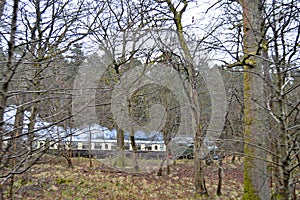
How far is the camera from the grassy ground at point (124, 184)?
6133 mm

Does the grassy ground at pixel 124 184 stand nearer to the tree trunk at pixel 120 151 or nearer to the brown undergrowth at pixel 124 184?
the brown undergrowth at pixel 124 184

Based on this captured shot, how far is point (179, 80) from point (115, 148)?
2.97 metres

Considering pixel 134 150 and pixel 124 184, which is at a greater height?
pixel 134 150

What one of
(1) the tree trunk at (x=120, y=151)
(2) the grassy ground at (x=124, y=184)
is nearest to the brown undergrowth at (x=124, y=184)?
(2) the grassy ground at (x=124, y=184)

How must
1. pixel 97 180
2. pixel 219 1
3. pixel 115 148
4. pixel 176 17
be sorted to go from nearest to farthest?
pixel 219 1 < pixel 176 17 < pixel 97 180 < pixel 115 148

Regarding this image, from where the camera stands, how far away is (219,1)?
166 inches

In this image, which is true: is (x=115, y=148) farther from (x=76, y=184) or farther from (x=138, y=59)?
(x=138, y=59)

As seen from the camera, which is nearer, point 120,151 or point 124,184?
point 124,184

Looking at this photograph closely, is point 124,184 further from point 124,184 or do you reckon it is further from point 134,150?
point 134,150

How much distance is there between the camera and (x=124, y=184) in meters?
7.29

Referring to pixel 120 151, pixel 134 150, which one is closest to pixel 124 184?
pixel 134 150

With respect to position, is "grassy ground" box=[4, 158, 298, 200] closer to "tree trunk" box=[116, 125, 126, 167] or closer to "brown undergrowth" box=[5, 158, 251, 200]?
"brown undergrowth" box=[5, 158, 251, 200]

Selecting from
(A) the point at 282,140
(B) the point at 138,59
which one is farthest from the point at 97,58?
(A) the point at 282,140

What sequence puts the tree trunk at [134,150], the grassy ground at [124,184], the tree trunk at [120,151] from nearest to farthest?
the grassy ground at [124,184] → the tree trunk at [134,150] → the tree trunk at [120,151]
